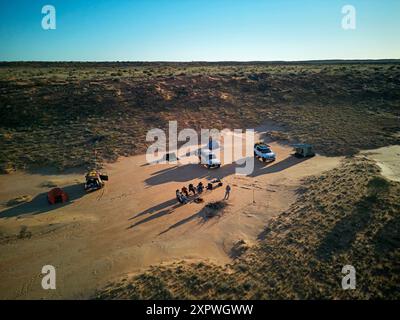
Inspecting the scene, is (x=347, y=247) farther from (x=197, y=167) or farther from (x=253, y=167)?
(x=197, y=167)

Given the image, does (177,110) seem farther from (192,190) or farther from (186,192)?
(186,192)

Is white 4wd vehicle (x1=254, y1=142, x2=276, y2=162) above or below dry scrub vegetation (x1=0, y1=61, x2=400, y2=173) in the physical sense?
below

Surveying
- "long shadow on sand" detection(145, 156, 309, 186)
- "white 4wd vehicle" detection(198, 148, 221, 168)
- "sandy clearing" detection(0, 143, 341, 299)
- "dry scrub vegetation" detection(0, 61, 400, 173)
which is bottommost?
"sandy clearing" detection(0, 143, 341, 299)

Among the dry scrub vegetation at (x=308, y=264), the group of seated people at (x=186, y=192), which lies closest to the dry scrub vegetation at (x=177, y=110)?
the group of seated people at (x=186, y=192)

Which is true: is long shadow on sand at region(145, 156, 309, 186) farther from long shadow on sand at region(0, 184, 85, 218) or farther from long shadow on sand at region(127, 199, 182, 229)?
long shadow on sand at region(0, 184, 85, 218)

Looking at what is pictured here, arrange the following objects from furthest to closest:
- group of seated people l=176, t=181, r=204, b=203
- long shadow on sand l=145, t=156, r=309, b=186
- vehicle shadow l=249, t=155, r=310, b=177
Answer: vehicle shadow l=249, t=155, r=310, b=177 → long shadow on sand l=145, t=156, r=309, b=186 → group of seated people l=176, t=181, r=204, b=203

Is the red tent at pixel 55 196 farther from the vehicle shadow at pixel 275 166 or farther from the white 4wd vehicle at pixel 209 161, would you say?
the vehicle shadow at pixel 275 166

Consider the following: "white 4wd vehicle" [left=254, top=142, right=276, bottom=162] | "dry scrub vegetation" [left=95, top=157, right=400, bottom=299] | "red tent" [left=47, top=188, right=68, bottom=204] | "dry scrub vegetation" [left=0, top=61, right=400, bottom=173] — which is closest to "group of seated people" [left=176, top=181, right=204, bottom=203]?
"dry scrub vegetation" [left=95, top=157, right=400, bottom=299]

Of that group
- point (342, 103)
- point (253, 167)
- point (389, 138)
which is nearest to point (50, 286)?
point (253, 167)
